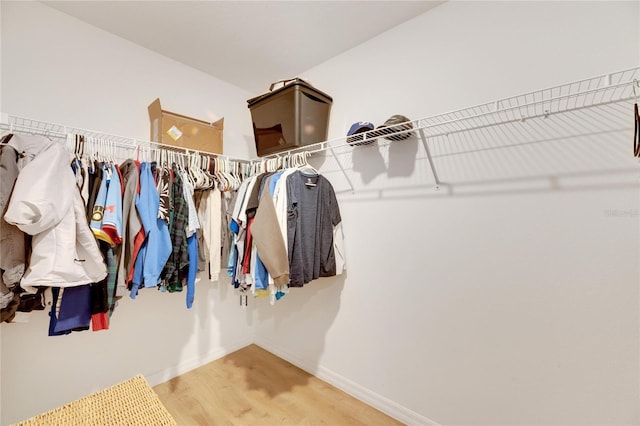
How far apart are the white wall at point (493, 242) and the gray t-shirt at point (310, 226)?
0.20 metres

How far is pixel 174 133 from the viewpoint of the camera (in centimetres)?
189

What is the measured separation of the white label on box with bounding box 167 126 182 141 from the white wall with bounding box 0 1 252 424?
280 mm

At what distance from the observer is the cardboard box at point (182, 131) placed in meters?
1.85

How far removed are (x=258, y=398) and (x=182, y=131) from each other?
77.1 inches

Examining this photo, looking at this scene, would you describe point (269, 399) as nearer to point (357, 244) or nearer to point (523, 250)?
point (357, 244)

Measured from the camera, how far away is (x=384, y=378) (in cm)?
177

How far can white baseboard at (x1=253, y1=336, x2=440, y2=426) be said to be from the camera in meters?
1.64

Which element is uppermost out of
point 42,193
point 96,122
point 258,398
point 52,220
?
point 96,122

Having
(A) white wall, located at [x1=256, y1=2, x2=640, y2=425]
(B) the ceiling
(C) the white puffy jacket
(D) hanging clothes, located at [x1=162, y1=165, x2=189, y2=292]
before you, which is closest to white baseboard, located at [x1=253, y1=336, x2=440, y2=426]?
(A) white wall, located at [x1=256, y1=2, x2=640, y2=425]

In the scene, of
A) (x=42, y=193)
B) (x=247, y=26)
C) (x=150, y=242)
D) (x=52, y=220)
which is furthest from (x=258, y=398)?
(x=247, y=26)

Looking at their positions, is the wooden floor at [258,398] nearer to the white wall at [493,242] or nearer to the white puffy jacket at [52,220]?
the white wall at [493,242]

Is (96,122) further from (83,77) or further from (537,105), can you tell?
(537,105)

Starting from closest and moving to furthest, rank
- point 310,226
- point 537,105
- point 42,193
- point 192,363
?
point 42,193 → point 537,105 → point 310,226 → point 192,363

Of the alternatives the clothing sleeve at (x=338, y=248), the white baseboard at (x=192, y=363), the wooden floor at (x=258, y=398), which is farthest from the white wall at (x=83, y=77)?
the wooden floor at (x=258, y=398)
